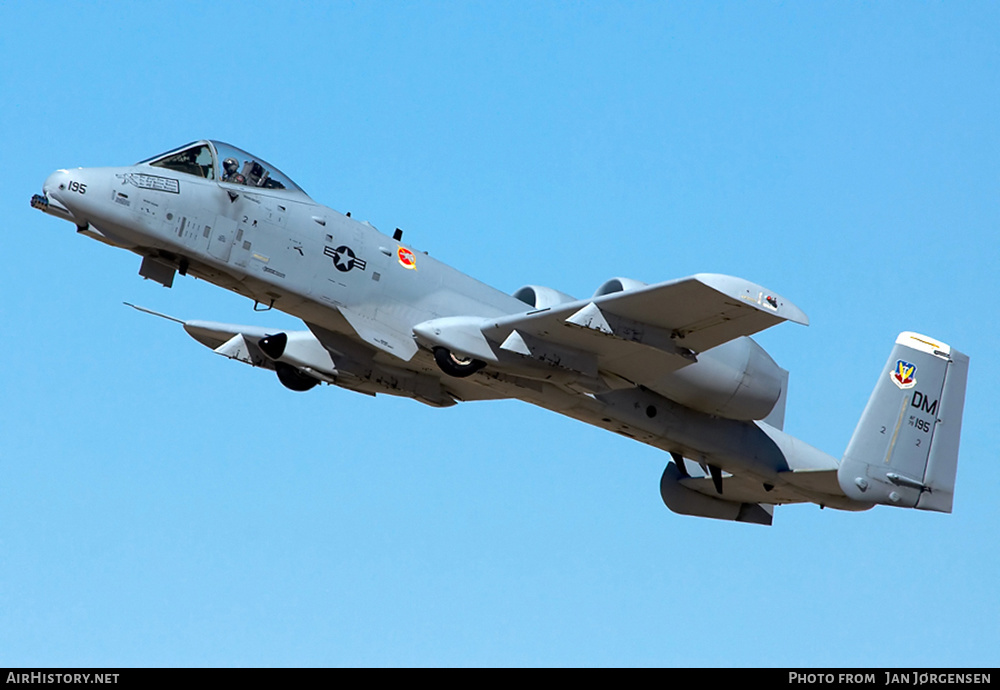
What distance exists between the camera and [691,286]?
1545 cm

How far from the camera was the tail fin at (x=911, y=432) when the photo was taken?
20.6 meters

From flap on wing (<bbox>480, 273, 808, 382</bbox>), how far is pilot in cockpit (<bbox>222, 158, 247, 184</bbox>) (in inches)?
146

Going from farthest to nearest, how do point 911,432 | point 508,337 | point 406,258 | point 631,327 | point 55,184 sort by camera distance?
point 911,432 < point 406,258 < point 508,337 < point 631,327 < point 55,184

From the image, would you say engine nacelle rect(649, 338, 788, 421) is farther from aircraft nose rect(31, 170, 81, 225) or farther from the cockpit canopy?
aircraft nose rect(31, 170, 81, 225)

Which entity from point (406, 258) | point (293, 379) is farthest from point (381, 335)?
point (293, 379)

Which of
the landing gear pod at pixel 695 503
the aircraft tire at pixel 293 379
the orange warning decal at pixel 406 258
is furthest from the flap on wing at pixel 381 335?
the landing gear pod at pixel 695 503

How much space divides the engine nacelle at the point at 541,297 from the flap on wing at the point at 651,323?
0.70 meters

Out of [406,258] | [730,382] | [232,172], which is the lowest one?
[730,382]

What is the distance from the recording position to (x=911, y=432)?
21047mm

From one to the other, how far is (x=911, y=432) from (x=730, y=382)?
4.13 metres

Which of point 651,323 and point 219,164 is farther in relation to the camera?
point 219,164

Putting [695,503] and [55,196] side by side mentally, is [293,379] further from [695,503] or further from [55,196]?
[695,503]

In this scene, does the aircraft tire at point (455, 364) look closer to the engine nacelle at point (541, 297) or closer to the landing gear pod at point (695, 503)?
the engine nacelle at point (541, 297)
